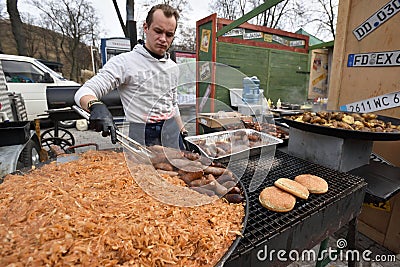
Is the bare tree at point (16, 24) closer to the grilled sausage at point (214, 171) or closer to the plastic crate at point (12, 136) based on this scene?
the plastic crate at point (12, 136)

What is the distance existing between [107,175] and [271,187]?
1042 mm

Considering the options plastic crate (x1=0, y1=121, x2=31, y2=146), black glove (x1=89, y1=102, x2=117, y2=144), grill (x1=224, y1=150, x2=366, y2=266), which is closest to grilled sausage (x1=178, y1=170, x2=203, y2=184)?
grill (x1=224, y1=150, x2=366, y2=266)

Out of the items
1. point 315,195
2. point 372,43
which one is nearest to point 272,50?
point 372,43

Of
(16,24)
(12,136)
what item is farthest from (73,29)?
(12,136)

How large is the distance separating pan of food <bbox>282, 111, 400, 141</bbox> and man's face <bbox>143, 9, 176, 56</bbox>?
1414mm

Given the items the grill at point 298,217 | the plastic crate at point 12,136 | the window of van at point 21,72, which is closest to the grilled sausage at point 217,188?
the grill at point 298,217

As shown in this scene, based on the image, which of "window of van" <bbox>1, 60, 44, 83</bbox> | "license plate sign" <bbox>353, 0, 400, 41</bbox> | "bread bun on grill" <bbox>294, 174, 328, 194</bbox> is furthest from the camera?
"window of van" <bbox>1, 60, 44, 83</bbox>

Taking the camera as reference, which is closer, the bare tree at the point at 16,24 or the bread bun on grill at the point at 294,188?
the bread bun on grill at the point at 294,188

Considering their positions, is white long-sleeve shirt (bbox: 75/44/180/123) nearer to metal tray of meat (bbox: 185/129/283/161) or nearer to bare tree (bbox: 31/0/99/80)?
metal tray of meat (bbox: 185/129/283/161)

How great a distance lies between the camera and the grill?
0.97 meters

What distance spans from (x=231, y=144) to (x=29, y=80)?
27.0 feet

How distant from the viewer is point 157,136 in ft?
7.07

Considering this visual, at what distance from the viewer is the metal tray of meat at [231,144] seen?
5.95 feet

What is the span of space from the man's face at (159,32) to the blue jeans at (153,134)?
743 mm
